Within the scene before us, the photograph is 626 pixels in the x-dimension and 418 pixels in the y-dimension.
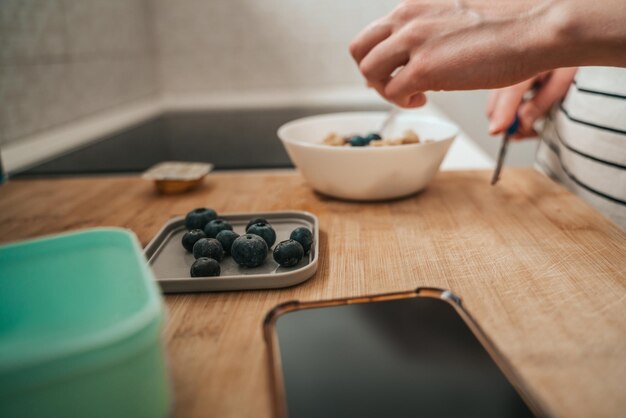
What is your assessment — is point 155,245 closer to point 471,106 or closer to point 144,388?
point 144,388

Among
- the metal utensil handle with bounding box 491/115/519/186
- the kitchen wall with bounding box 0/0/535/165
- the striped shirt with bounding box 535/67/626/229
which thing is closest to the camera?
the striped shirt with bounding box 535/67/626/229

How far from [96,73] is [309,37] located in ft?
2.81

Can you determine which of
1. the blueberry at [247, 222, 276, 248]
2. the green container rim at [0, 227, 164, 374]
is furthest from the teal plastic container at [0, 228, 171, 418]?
the blueberry at [247, 222, 276, 248]

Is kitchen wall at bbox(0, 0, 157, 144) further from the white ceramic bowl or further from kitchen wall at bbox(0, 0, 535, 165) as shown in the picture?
the white ceramic bowl

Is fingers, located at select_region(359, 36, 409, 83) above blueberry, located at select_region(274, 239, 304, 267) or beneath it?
above

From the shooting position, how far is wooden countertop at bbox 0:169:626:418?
0.42 m

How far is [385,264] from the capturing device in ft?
2.01

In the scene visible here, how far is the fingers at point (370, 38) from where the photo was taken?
748 mm

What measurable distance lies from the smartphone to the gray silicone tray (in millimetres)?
44

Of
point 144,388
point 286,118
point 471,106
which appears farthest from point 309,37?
point 144,388

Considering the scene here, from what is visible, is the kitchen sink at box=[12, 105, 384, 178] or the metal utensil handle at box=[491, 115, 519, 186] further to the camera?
the kitchen sink at box=[12, 105, 384, 178]

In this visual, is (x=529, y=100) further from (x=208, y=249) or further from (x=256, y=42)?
(x=256, y=42)

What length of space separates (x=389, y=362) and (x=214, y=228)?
29 cm

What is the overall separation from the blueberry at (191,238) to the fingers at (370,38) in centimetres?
37
